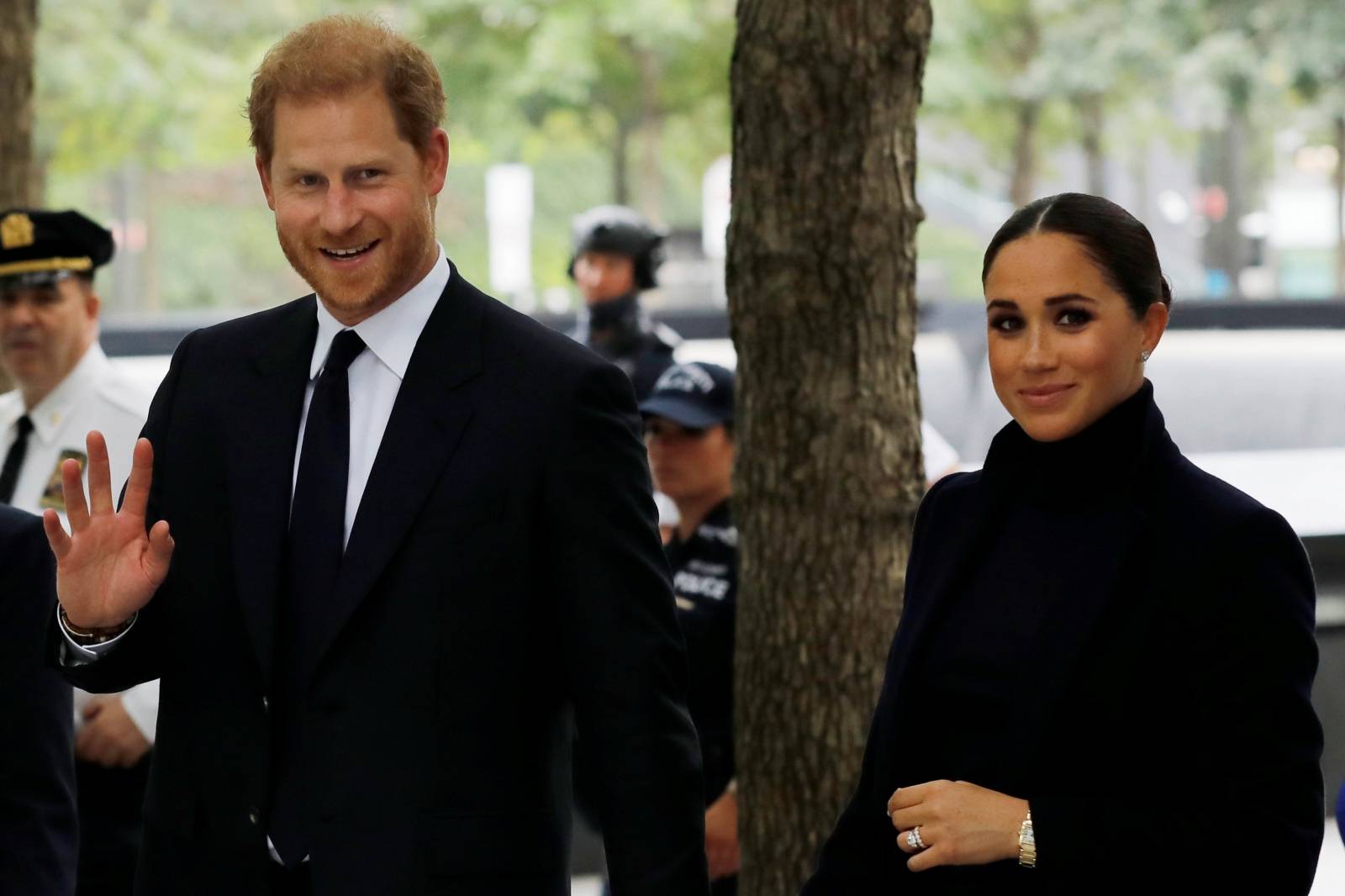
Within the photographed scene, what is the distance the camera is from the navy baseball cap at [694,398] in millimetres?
4801

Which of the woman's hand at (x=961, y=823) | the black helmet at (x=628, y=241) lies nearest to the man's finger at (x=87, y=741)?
the woman's hand at (x=961, y=823)

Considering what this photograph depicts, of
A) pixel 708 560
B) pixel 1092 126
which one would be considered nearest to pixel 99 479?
pixel 708 560

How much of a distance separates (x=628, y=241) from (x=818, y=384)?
4.10 meters

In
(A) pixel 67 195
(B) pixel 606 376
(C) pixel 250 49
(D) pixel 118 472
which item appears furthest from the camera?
(A) pixel 67 195

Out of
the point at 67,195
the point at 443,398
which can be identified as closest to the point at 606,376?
the point at 443,398

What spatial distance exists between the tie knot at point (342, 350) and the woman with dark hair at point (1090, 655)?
0.92 metres

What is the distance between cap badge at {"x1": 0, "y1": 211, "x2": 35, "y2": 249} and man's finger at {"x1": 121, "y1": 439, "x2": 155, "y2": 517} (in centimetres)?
293

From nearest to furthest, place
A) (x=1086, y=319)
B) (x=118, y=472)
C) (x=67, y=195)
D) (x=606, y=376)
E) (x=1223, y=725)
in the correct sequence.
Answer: (x=1223, y=725) → (x=1086, y=319) → (x=606, y=376) → (x=118, y=472) → (x=67, y=195)

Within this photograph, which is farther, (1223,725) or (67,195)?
(67,195)

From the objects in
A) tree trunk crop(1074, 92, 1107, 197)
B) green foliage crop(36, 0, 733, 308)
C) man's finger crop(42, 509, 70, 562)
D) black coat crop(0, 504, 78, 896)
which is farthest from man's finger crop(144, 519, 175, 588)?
tree trunk crop(1074, 92, 1107, 197)

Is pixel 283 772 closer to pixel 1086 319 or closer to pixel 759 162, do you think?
pixel 1086 319

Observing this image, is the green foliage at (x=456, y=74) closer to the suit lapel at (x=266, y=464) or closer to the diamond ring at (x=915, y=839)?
the suit lapel at (x=266, y=464)

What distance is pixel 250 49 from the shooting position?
80.1 ft

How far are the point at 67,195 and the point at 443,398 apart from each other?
32.3 meters
